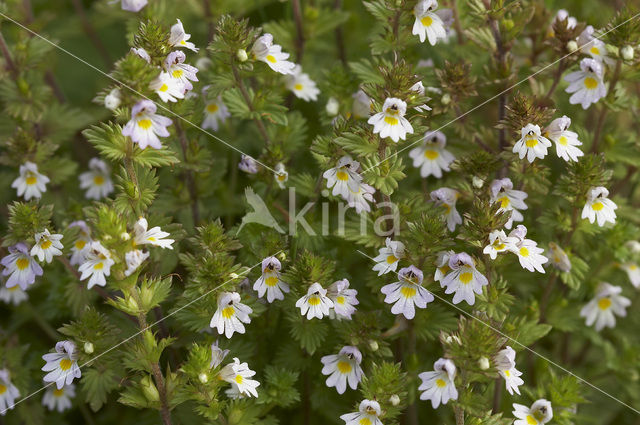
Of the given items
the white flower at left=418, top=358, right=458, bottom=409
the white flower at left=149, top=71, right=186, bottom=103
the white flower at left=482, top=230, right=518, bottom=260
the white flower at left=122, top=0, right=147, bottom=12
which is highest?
the white flower at left=122, top=0, right=147, bottom=12

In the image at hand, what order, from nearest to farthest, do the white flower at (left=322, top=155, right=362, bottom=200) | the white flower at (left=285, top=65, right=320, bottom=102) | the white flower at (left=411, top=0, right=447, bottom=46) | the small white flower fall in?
the small white flower < the white flower at (left=322, top=155, right=362, bottom=200) < the white flower at (left=411, top=0, right=447, bottom=46) < the white flower at (left=285, top=65, right=320, bottom=102)

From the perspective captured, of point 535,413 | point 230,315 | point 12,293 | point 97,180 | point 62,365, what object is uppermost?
point 97,180

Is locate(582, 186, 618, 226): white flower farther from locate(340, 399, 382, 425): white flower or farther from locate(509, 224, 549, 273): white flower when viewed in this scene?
→ locate(340, 399, 382, 425): white flower

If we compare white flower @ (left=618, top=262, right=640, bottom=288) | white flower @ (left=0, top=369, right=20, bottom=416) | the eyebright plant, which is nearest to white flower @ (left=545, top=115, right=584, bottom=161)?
the eyebright plant

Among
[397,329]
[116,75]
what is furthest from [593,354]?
[116,75]

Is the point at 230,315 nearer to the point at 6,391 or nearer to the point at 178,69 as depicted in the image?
the point at 178,69

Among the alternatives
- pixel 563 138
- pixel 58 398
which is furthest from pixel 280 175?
pixel 58 398

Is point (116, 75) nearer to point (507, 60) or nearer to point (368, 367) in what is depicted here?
point (368, 367)
